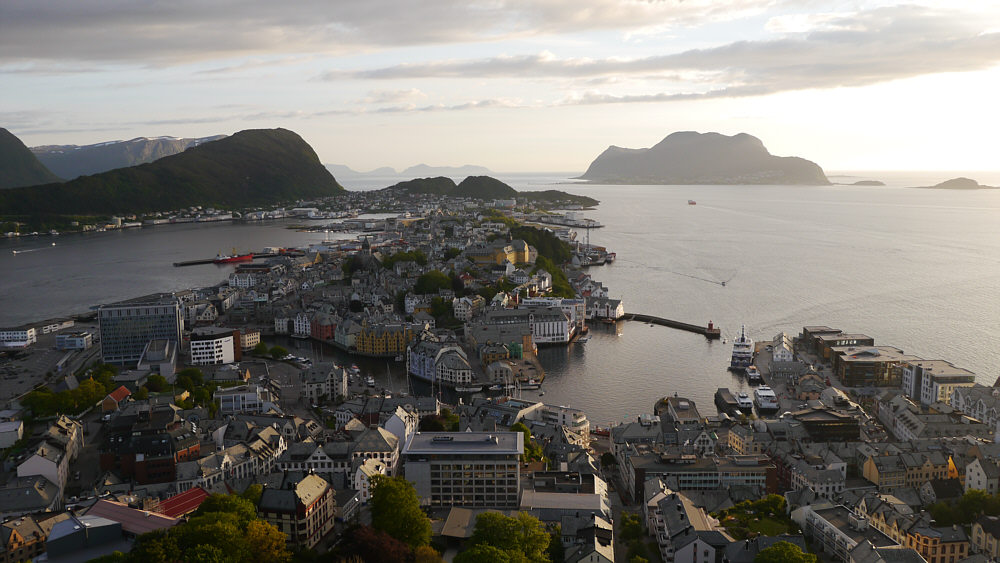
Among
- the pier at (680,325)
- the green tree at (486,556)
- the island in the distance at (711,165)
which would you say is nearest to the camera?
the green tree at (486,556)

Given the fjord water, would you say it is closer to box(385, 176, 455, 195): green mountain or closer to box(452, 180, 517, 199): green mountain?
box(452, 180, 517, 199): green mountain

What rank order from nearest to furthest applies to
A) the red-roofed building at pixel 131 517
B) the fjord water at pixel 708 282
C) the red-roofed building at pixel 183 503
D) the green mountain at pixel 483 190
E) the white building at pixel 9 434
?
the red-roofed building at pixel 131 517 < the red-roofed building at pixel 183 503 < the white building at pixel 9 434 < the fjord water at pixel 708 282 < the green mountain at pixel 483 190

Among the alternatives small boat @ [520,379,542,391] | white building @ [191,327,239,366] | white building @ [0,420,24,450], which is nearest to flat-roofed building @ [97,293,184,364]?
white building @ [191,327,239,366]

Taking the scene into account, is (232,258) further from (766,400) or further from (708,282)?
(766,400)

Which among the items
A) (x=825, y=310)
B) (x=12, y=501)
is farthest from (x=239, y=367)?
(x=825, y=310)

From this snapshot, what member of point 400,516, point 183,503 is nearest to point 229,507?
point 183,503

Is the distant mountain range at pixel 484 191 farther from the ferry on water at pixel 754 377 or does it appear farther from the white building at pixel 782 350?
the ferry on water at pixel 754 377

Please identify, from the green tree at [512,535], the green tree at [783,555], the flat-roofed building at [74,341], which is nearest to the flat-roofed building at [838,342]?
the green tree at [783,555]

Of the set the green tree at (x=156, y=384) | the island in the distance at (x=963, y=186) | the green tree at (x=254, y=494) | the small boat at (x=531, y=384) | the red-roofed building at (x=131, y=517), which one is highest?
the island in the distance at (x=963, y=186)

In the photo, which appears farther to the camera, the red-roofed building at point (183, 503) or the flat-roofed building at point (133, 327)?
the flat-roofed building at point (133, 327)
